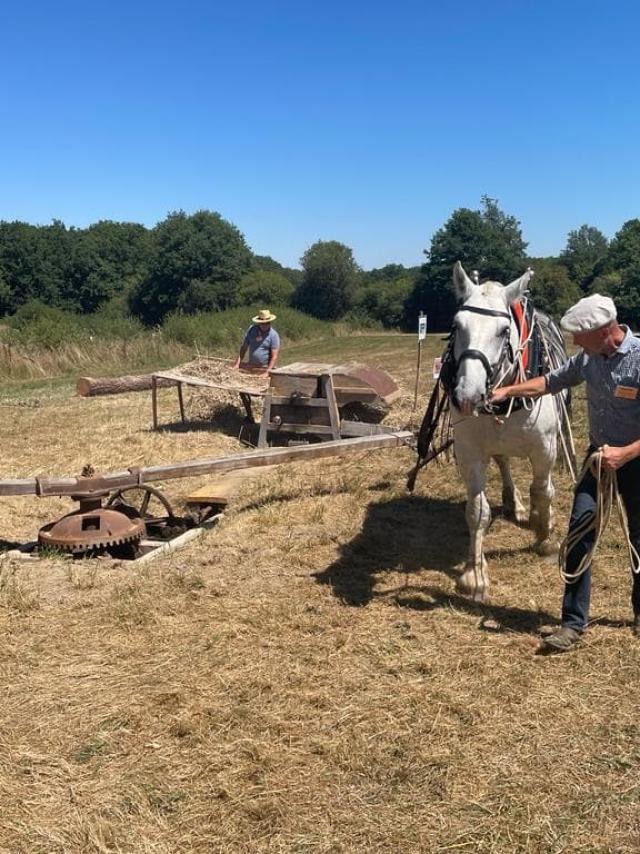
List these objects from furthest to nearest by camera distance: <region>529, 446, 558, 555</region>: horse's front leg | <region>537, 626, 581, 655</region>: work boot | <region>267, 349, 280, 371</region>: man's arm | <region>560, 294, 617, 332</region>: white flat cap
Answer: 1. <region>267, 349, 280, 371</region>: man's arm
2. <region>529, 446, 558, 555</region>: horse's front leg
3. <region>537, 626, 581, 655</region>: work boot
4. <region>560, 294, 617, 332</region>: white flat cap

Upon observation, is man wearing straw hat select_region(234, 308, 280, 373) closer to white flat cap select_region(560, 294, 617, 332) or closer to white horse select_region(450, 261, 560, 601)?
white horse select_region(450, 261, 560, 601)

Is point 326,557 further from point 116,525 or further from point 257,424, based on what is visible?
point 257,424

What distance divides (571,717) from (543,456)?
194 centimetres

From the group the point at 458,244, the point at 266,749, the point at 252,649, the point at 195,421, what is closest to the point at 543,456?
the point at 252,649

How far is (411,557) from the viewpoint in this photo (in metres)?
5.62

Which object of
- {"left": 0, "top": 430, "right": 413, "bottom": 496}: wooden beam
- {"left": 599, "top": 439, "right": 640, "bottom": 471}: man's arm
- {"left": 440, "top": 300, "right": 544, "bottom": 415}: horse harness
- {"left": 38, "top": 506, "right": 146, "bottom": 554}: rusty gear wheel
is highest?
{"left": 440, "top": 300, "right": 544, "bottom": 415}: horse harness

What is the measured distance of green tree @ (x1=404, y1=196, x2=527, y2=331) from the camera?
4238 cm

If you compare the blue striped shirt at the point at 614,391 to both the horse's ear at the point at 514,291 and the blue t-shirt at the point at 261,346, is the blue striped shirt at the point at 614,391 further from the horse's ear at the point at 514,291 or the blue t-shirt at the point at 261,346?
the blue t-shirt at the point at 261,346

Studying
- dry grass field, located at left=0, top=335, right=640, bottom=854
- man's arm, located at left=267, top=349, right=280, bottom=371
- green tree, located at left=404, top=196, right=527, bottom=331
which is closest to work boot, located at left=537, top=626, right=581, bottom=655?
dry grass field, located at left=0, top=335, right=640, bottom=854

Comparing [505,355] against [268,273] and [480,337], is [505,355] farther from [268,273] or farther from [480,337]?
[268,273]

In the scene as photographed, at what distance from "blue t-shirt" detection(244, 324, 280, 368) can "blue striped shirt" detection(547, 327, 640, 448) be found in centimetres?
781

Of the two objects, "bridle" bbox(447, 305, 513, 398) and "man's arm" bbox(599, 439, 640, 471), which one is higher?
"bridle" bbox(447, 305, 513, 398)

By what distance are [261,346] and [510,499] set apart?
6.05 metres

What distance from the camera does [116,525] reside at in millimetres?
5879
